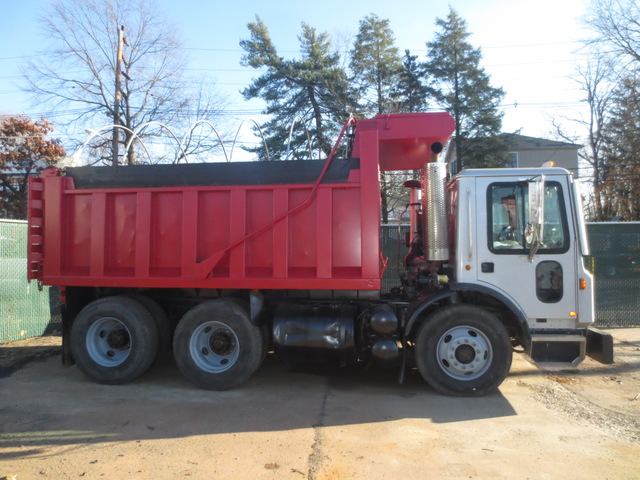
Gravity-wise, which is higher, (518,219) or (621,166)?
(621,166)

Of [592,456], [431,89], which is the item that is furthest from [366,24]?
[592,456]

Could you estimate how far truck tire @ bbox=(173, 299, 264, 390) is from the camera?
551cm

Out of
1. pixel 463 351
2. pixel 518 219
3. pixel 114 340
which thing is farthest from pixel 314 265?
pixel 114 340

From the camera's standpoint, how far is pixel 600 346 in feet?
16.8

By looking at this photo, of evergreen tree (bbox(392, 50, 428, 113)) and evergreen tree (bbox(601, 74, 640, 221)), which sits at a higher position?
evergreen tree (bbox(392, 50, 428, 113))

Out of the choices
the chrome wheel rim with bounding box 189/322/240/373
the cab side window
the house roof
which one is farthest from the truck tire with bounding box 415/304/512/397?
the house roof

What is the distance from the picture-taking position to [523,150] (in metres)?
35.1

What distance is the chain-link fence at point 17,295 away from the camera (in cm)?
782

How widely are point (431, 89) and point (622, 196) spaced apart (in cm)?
1332

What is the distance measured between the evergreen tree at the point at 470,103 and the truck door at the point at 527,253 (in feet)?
69.4

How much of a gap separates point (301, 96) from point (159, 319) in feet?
60.2

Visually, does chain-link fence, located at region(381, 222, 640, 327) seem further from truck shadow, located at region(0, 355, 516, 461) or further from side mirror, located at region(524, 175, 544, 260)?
side mirror, located at region(524, 175, 544, 260)

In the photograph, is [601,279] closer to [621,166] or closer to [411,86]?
[411,86]

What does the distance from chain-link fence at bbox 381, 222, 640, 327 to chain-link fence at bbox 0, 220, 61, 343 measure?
6.61m
